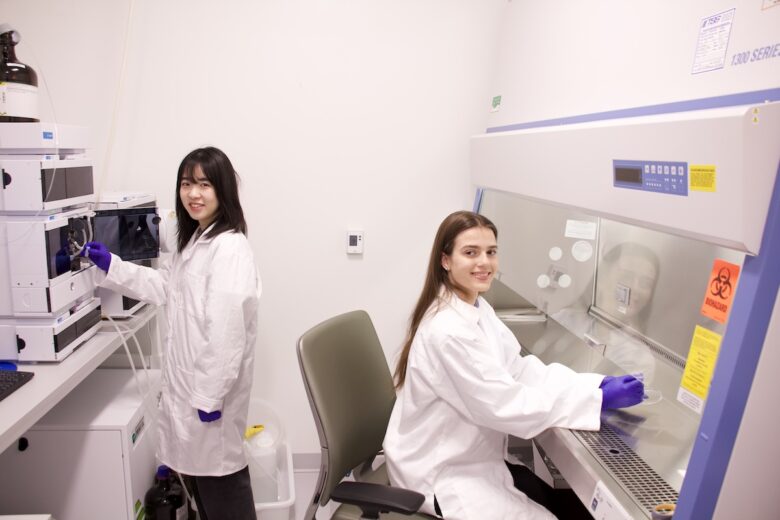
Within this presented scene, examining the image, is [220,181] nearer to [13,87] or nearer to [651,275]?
[13,87]

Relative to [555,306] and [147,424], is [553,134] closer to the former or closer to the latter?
[555,306]

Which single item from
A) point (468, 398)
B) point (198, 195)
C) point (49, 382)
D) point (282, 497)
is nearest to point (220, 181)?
point (198, 195)

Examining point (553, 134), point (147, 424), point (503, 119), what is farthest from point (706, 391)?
point (147, 424)

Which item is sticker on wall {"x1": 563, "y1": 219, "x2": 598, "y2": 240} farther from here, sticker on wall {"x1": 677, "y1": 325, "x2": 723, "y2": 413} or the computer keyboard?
the computer keyboard

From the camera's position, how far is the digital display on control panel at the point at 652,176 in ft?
3.35

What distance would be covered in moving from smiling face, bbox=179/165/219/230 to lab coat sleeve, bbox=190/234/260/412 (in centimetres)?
14

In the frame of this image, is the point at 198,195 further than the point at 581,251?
No

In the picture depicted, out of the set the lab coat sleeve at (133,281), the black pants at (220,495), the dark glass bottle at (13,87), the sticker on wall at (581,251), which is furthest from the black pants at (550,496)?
the dark glass bottle at (13,87)

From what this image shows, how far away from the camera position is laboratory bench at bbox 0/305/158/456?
1.30 m

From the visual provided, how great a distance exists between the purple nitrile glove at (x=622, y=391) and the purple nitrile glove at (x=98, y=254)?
5.06ft

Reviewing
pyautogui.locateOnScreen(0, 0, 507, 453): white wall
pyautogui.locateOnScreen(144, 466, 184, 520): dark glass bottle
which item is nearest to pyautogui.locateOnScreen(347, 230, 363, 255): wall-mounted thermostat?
pyautogui.locateOnScreen(0, 0, 507, 453): white wall

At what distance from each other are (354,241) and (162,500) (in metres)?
1.20

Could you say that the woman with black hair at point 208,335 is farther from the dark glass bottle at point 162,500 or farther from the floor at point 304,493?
the floor at point 304,493

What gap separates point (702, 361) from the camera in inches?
41.1
